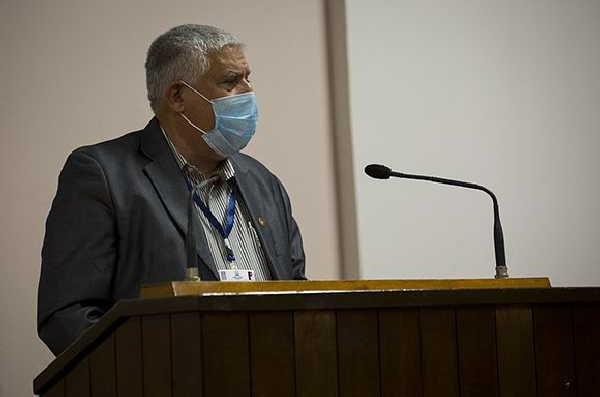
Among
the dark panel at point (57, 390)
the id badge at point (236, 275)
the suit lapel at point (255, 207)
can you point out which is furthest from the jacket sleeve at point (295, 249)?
the dark panel at point (57, 390)

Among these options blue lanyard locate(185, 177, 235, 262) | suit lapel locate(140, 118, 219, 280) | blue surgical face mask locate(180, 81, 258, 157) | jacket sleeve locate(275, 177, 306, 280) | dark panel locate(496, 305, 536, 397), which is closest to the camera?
dark panel locate(496, 305, 536, 397)

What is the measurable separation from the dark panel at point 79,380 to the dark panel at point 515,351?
2.96 ft

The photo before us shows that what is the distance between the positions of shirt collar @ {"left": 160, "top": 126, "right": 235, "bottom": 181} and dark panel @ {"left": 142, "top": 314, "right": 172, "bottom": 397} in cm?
142

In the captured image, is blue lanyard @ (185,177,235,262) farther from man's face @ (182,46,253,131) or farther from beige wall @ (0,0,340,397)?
beige wall @ (0,0,340,397)

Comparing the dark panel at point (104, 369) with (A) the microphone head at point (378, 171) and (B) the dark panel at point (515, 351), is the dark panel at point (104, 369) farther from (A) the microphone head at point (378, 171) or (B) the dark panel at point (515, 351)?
(A) the microphone head at point (378, 171)

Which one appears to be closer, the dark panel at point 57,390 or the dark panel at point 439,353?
the dark panel at point 439,353

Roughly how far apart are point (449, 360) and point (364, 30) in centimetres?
300

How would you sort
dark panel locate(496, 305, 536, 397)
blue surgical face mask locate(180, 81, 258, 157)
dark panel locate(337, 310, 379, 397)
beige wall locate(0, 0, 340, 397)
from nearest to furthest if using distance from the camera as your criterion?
1. dark panel locate(337, 310, 379, 397)
2. dark panel locate(496, 305, 536, 397)
3. blue surgical face mask locate(180, 81, 258, 157)
4. beige wall locate(0, 0, 340, 397)

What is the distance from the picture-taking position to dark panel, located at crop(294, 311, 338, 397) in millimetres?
2242

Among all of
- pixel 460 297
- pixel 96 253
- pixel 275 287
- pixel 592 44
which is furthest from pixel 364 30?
pixel 460 297

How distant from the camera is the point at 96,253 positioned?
3.37m

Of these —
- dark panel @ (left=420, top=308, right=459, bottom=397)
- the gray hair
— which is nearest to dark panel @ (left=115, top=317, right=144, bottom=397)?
dark panel @ (left=420, top=308, right=459, bottom=397)

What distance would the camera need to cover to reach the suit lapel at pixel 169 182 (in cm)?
349

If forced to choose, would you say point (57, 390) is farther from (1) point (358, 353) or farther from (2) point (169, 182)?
(2) point (169, 182)
